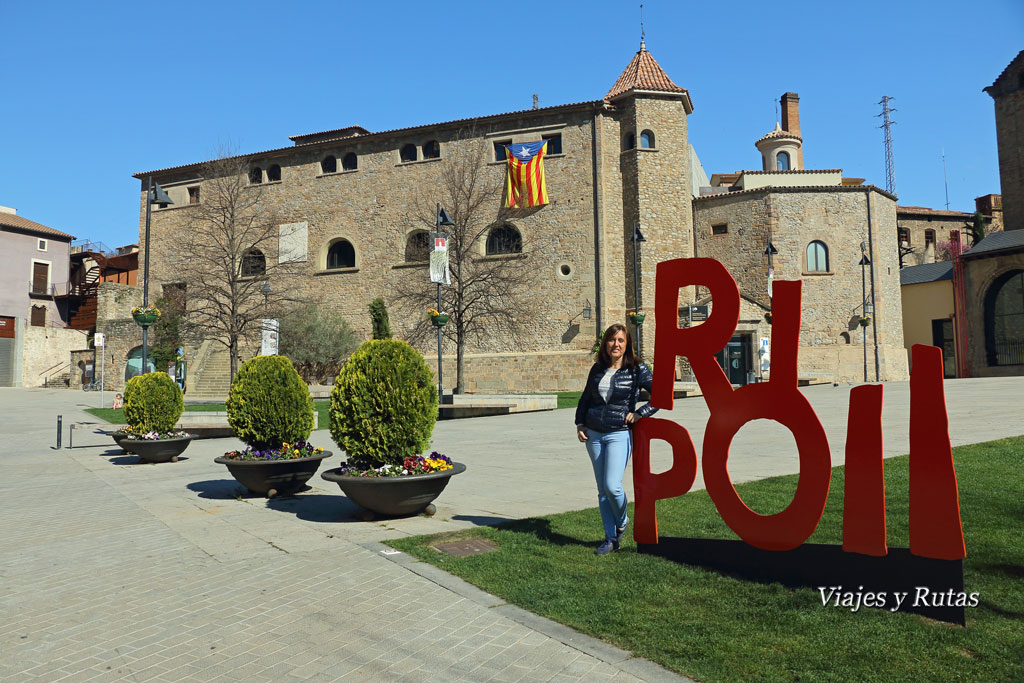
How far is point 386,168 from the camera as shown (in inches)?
1502

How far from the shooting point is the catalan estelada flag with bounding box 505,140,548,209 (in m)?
34.8

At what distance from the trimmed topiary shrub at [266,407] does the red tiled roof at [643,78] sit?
97.9 ft

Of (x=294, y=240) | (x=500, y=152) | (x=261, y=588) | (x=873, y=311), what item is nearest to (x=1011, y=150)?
(x=873, y=311)

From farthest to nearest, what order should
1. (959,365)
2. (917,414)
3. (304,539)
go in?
(959,365) → (304,539) → (917,414)

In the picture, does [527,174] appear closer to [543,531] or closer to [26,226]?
[543,531]

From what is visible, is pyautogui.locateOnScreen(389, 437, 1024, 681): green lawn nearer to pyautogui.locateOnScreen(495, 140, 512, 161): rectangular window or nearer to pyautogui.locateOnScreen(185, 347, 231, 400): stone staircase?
pyautogui.locateOnScreen(185, 347, 231, 400): stone staircase

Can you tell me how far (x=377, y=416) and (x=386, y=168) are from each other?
33.8 m

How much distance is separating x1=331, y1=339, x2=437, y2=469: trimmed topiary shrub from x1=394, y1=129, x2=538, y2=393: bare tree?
897 inches

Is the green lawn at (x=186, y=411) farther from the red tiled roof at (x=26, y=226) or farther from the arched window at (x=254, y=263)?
the red tiled roof at (x=26, y=226)

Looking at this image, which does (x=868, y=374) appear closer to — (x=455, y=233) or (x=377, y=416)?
(x=455, y=233)

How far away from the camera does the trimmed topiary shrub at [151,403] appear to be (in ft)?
39.0

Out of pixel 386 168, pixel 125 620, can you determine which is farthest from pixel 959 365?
pixel 125 620

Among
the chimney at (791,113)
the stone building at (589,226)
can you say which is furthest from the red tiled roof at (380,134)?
the chimney at (791,113)

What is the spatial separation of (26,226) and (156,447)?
46.9 m
